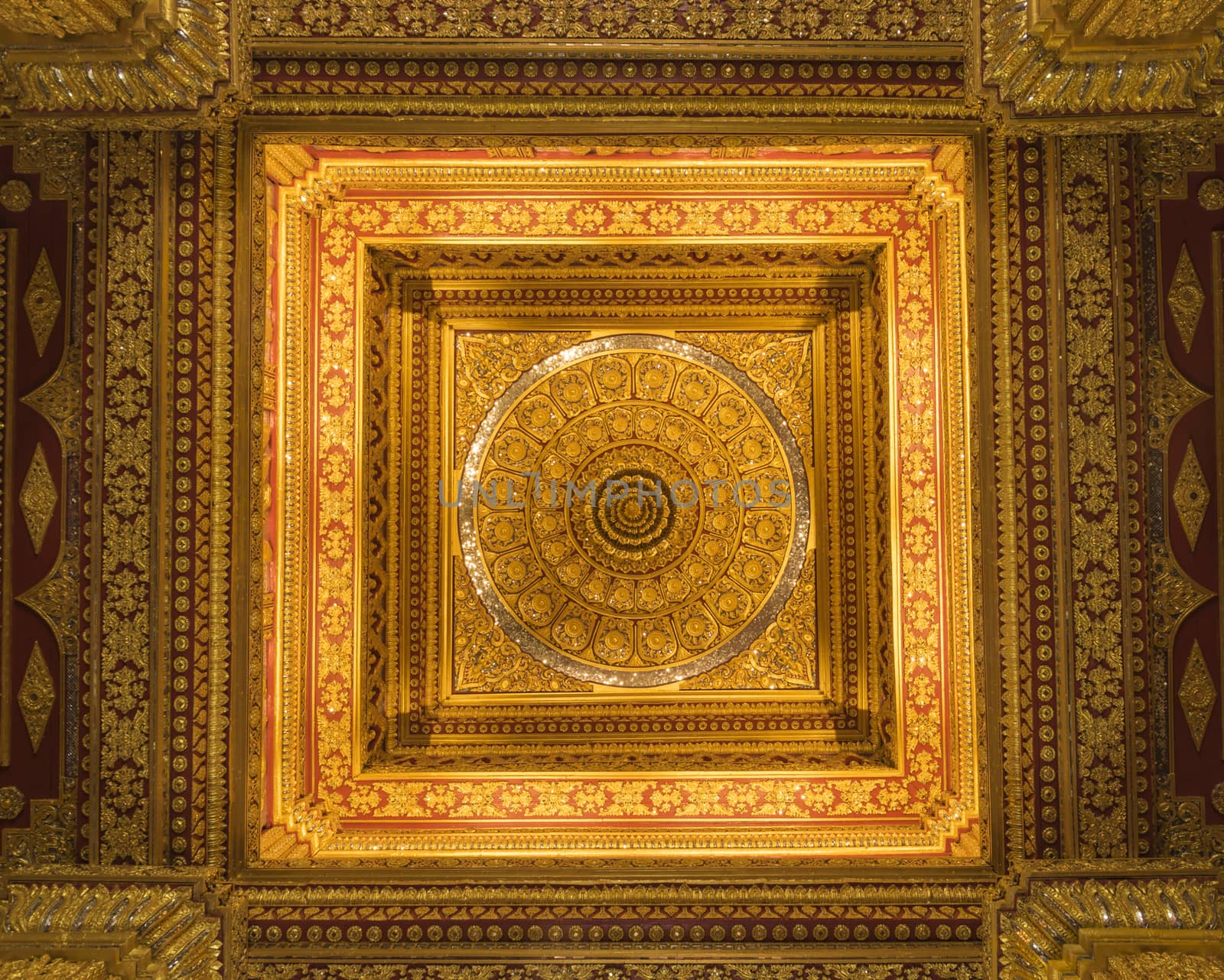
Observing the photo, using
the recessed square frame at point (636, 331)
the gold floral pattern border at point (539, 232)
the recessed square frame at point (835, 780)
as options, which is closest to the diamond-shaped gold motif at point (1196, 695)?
the recessed square frame at point (835, 780)

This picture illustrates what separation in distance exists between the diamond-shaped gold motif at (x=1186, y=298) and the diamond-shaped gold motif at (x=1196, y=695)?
46.9 inches

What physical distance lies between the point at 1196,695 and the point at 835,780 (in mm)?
1427

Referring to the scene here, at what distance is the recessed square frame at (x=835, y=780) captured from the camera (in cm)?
259

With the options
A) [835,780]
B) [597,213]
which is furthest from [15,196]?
[835,780]

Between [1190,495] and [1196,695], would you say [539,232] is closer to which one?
→ [1190,495]

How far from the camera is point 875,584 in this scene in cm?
345

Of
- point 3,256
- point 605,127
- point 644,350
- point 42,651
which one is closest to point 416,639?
point 42,651

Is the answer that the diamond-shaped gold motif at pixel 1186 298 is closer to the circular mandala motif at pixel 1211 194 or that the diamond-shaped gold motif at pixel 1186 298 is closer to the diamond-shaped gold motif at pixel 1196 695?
the circular mandala motif at pixel 1211 194

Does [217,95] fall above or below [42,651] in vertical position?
above

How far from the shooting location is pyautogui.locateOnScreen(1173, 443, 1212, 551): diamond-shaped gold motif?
8.47 feet

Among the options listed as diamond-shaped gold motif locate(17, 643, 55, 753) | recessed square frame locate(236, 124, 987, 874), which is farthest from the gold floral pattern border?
diamond-shaped gold motif locate(17, 643, 55, 753)

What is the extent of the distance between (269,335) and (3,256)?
1.01 meters

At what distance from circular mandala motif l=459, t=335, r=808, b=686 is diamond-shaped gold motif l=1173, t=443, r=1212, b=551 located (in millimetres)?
1587

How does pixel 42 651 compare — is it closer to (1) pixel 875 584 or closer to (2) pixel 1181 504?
(1) pixel 875 584
